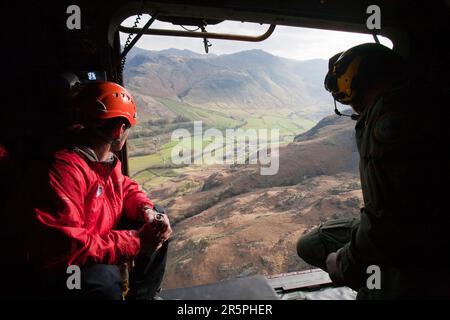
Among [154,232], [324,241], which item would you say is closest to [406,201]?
[324,241]

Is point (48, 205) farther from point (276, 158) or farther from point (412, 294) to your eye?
point (276, 158)

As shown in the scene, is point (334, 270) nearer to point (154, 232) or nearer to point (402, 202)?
point (402, 202)

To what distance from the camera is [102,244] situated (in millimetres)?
1925

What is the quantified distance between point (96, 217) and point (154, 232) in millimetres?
392

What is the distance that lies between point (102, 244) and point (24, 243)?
403 mm

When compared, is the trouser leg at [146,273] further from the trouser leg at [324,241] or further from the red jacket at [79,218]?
the trouser leg at [324,241]

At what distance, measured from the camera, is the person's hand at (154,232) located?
87.3 inches

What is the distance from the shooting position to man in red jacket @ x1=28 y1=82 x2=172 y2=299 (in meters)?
1.68

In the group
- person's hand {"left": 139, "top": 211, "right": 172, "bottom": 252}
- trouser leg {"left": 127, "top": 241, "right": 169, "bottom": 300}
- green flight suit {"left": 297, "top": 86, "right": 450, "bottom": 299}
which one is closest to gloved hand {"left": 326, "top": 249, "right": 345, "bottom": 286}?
green flight suit {"left": 297, "top": 86, "right": 450, "bottom": 299}

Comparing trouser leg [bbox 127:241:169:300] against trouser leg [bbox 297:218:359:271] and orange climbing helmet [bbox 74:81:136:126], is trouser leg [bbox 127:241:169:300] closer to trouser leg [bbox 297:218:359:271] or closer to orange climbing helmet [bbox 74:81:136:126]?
orange climbing helmet [bbox 74:81:136:126]

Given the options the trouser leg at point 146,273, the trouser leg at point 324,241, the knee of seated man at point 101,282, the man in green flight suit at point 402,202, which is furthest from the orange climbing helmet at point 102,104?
the trouser leg at point 324,241

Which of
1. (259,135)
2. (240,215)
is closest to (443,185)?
(240,215)

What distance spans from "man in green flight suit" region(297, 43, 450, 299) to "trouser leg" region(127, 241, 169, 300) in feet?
4.62

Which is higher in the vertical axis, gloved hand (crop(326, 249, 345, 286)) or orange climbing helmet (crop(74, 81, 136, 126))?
orange climbing helmet (crop(74, 81, 136, 126))
